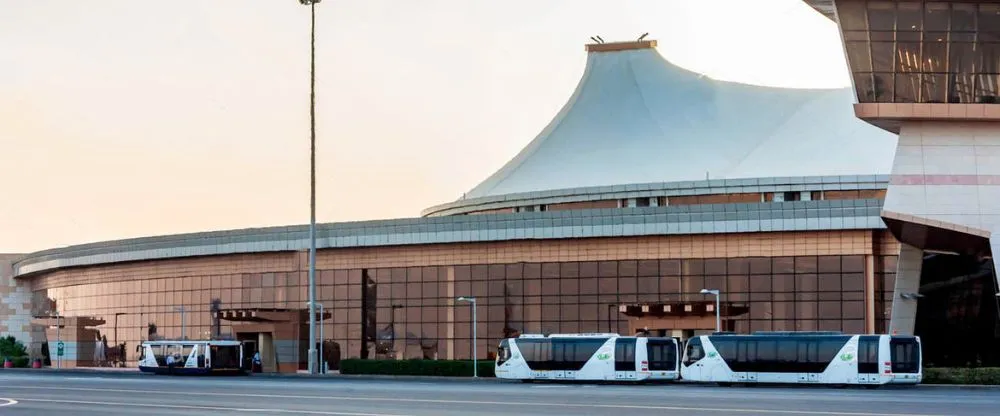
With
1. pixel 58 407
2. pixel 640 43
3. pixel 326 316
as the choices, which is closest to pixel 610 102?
pixel 640 43

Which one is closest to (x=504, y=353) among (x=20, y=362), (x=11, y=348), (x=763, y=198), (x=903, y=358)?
(x=903, y=358)

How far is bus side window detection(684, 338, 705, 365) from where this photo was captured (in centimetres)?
5447

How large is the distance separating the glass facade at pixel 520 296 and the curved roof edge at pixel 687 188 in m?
5.94

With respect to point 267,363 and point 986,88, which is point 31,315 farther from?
point 986,88

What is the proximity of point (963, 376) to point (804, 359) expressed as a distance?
5.83 metres

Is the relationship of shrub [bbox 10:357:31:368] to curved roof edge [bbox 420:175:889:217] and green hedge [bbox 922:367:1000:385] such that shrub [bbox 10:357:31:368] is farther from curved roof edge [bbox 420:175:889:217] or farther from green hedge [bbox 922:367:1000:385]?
green hedge [bbox 922:367:1000:385]

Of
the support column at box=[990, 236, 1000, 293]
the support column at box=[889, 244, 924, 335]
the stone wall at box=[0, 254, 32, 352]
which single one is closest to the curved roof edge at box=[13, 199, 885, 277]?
the support column at box=[889, 244, 924, 335]

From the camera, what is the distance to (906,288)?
58562 millimetres

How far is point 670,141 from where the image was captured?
259ft

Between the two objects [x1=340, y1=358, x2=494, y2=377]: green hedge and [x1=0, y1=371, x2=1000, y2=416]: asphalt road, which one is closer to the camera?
[x1=0, y1=371, x2=1000, y2=416]: asphalt road

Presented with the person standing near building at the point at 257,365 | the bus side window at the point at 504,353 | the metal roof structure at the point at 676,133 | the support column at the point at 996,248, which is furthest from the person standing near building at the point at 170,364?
the support column at the point at 996,248

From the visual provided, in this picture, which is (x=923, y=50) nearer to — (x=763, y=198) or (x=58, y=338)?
(x=763, y=198)

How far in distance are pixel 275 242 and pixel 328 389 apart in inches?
1254

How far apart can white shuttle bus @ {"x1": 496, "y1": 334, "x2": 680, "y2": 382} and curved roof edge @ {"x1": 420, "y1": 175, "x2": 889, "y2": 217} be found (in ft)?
59.0
